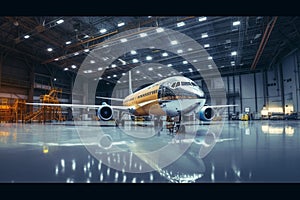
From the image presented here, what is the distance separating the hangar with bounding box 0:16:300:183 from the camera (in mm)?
2961

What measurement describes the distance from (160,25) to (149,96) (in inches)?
316

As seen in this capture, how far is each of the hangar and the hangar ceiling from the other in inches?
4.2

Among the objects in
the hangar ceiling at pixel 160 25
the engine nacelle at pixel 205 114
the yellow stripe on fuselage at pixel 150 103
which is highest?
the hangar ceiling at pixel 160 25

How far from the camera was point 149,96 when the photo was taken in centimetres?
1119

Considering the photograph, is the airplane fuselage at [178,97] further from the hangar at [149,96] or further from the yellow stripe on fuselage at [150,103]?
the hangar at [149,96]

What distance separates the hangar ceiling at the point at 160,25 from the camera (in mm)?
15883

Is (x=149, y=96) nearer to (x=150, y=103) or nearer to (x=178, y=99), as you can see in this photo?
(x=150, y=103)

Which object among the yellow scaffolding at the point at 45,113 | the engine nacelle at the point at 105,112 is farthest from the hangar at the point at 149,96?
the yellow scaffolding at the point at 45,113

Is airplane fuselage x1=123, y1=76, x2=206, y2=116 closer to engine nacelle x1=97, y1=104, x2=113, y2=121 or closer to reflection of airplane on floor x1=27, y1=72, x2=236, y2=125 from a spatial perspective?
reflection of airplane on floor x1=27, y1=72, x2=236, y2=125

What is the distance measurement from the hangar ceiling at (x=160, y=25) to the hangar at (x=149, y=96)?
107 millimetres

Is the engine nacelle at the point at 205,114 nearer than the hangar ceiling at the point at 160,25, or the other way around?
the engine nacelle at the point at 205,114

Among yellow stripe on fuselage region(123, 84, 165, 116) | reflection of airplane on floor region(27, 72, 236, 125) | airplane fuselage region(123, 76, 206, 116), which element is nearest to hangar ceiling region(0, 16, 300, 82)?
yellow stripe on fuselage region(123, 84, 165, 116)

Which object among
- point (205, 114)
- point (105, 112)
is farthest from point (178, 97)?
point (105, 112)
